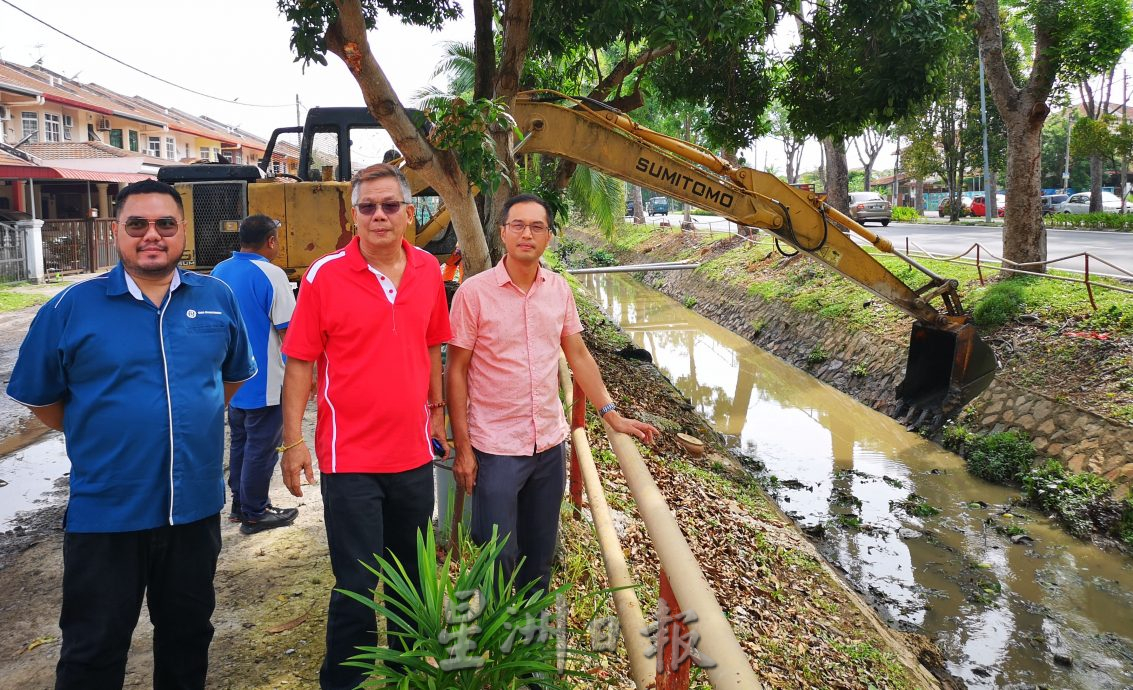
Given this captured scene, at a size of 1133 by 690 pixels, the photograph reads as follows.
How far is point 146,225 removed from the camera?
2674mm

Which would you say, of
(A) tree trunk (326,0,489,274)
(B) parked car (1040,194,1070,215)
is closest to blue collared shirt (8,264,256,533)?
(A) tree trunk (326,0,489,274)

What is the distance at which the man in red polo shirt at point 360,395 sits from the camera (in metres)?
2.84

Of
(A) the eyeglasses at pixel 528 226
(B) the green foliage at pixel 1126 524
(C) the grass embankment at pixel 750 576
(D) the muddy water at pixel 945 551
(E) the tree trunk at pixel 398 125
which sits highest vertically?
(E) the tree trunk at pixel 398 125

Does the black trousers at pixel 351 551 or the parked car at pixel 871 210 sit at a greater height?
the parked car at pixel 871 210

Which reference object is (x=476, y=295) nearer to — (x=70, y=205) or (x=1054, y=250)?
(x=1054, y=250)

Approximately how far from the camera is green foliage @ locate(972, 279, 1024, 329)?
36.8 ft

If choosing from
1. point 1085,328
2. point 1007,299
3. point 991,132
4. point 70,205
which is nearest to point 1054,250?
point 1007,299

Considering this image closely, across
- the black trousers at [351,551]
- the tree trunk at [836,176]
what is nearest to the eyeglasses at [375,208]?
the black trousers at [351,551]

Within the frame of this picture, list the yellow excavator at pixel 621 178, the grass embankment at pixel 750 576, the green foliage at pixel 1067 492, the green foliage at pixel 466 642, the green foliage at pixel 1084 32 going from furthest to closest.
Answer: the green foliage at pixel 1084 32, the yellow excavator at pixel 621 178, the green foliage at pixel 1067 492, the grass embankment at pixel 750 576, the green foliage at pixel 466 642

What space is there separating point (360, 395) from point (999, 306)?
1068cm

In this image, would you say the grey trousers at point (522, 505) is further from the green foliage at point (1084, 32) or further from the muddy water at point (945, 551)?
the green foliage at point (1084, 32)

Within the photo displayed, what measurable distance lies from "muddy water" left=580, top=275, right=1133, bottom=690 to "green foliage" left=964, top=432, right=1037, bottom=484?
14 centimetres

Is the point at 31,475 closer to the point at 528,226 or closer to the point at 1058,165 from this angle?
the point at 528,226

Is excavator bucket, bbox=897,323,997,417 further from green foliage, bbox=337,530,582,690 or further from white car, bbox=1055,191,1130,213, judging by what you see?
white car, bbox=1055,191,1130,213
